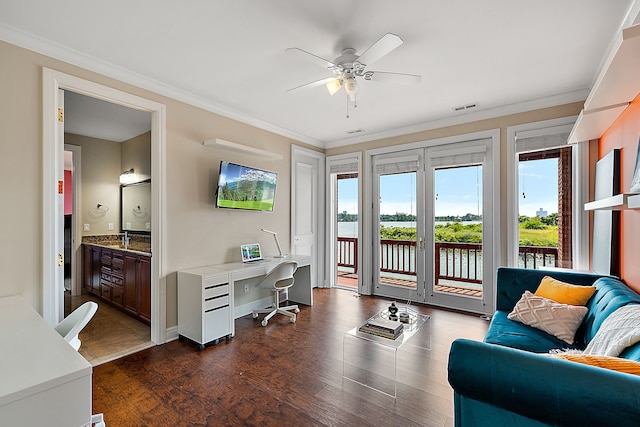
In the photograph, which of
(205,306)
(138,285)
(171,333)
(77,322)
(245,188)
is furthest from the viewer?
(245,188)

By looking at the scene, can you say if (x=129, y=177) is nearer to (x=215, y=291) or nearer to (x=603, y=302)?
(x=215, y=291)

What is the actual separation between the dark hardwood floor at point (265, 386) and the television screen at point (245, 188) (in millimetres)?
1562

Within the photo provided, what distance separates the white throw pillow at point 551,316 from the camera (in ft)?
6.77

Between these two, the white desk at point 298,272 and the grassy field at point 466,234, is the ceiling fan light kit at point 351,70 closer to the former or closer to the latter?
the white desk at point 298,272

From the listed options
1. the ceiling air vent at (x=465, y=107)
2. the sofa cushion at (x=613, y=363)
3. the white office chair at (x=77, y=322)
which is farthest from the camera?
the ceiling air vent at (x=465, y=107)

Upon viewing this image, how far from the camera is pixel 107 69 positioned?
2689 mm

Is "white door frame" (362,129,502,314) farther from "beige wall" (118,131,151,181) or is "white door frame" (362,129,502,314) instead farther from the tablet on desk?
"beige wall" (118,131,151,181)

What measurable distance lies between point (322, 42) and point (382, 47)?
580 mm

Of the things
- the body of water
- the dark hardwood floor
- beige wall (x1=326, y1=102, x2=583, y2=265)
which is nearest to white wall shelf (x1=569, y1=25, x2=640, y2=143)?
beige wall (x1=326, y1=102, x2=583, y2=265)

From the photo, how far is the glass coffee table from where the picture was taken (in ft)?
7.50

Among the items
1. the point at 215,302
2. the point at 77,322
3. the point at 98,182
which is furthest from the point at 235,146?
the point at 98,182

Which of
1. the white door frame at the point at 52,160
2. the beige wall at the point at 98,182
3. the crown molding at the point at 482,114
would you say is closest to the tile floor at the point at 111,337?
the white door frame at the point at 52,160

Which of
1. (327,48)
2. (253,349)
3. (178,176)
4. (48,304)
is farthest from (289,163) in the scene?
(48,304)

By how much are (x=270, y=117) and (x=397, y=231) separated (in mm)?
2581
